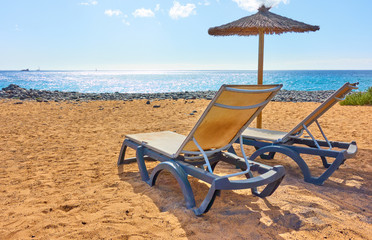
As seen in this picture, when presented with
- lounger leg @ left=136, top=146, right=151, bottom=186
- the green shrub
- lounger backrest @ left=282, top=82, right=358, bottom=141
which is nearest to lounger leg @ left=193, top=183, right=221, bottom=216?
lounger leg @ left=136, top=146, right=151, bottom=186

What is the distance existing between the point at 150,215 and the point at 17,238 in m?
1.07

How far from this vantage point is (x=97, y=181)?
3.43m

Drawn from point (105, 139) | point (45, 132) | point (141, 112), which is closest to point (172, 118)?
point (141, 112)

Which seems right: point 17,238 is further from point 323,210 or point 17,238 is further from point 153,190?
point 323,210

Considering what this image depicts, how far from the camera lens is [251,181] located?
2.31 m

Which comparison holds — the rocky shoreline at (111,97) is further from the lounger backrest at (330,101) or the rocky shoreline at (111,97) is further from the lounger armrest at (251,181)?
the lounger armrest at (251,181)

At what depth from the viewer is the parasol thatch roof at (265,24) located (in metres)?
5.12

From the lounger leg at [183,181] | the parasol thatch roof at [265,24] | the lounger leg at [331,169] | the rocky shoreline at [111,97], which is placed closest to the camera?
the lounger leg at [183,181]

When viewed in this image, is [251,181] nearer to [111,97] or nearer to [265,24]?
[265,24]

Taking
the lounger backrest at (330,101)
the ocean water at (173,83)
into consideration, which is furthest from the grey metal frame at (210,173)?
the ocean water at (173,83)

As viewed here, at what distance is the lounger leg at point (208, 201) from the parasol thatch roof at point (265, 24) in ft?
12.4

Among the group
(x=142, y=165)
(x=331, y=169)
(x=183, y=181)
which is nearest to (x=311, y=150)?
(x=331, y=169)

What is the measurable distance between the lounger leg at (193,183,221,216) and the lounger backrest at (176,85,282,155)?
571 mm

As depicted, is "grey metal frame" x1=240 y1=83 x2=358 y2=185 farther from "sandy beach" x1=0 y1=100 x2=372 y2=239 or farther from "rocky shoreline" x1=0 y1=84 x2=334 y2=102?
"rocky shoreline" x1=0 y1=84 x2=334 y2=102
